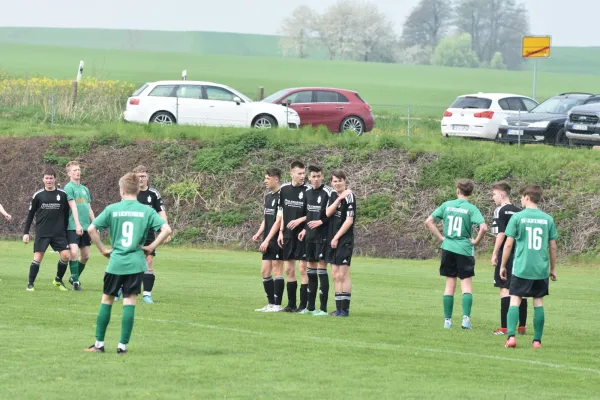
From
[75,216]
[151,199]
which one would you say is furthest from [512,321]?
[75,216]

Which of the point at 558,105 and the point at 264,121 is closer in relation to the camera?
the point at 558,105

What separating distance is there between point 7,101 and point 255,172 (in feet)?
45.7

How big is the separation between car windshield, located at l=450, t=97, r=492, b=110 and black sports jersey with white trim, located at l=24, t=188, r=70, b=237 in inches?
850

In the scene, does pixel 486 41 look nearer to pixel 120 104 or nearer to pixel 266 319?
pixel 120 104

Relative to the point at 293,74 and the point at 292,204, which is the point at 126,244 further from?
the point at 293,74

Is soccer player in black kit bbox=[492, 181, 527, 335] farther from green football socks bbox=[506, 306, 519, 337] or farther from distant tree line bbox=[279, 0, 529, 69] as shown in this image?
distant tree line bbox=[279, 0, 529, 69]

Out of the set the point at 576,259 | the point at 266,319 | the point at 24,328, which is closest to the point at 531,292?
the point at 266,319

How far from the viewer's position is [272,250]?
16.8 metres

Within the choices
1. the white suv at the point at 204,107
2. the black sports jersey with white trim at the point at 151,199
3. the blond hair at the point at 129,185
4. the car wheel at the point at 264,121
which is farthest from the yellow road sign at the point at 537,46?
the blond hair at the point at 129,185

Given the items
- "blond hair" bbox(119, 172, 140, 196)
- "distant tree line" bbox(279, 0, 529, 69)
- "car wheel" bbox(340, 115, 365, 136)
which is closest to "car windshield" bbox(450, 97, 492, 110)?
"car wheel" bbox(340, 115, 365, 136)

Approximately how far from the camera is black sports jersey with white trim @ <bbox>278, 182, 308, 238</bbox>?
16.5 meters

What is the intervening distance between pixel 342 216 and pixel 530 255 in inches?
129

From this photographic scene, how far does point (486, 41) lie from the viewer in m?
144

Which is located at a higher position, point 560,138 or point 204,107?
point 204,107
